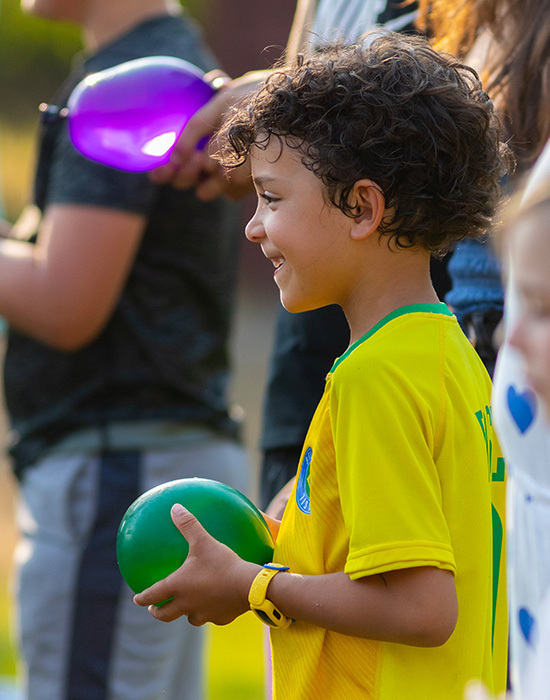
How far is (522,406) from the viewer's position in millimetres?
1219

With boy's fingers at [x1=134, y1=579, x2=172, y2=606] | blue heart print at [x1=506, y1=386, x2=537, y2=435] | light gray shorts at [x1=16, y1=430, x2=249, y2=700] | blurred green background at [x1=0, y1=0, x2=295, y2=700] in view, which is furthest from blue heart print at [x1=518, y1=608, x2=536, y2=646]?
blurred green background at [x1=0, y1=0, x2=295, y2=700]

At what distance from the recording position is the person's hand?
197 cm

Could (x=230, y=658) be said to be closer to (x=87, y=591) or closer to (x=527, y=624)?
(x=87, y=591)

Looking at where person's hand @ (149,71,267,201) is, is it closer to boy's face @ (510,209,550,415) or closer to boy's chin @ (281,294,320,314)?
boy's chin @ (281,294,320,314)

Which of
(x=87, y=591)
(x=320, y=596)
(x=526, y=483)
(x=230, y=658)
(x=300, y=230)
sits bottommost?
(x=230, y=658)

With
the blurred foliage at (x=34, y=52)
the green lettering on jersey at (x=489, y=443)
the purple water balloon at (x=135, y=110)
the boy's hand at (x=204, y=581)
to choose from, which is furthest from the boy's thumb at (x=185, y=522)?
the blurred foliage at (x=34, y=52)

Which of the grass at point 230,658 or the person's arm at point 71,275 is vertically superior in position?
the person's arm at point 71,275

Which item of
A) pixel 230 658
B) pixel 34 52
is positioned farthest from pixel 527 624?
pixel 34 52

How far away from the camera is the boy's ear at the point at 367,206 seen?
51.4 inches

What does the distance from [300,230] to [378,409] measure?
0.28 metres

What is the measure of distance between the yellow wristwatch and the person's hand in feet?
2.75

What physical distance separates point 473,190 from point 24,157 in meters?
9.38

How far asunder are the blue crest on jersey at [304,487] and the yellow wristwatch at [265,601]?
8 centimetres

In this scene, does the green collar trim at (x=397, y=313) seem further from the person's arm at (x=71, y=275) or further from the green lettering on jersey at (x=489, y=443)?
the person's arm at (x=71, y=275)
